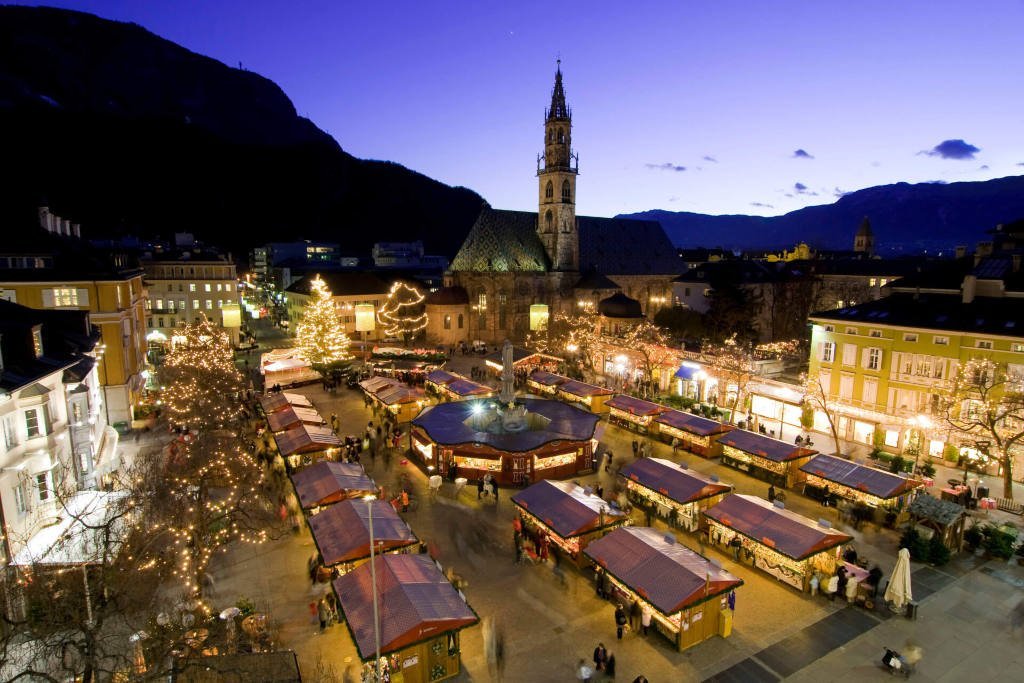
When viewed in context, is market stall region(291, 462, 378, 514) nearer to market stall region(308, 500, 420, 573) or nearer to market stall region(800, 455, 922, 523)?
market stall region(308, 500, 420, 573)

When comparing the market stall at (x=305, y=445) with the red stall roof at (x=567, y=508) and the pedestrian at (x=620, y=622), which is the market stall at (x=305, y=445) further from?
the pedestrian at (x=620, y=622)

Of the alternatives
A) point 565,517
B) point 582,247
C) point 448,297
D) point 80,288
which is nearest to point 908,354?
point 565,517

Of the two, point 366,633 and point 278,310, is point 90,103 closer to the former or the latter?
point 278,310

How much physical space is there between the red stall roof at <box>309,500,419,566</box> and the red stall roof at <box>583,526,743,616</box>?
6.41m

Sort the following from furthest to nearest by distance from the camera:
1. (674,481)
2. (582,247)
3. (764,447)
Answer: (582,247) < (764,447) < (674,481)

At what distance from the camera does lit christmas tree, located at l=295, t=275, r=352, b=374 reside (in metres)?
48.9

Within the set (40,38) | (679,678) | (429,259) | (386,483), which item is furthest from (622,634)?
(40,38)

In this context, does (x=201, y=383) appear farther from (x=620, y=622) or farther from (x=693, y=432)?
(x=620, y=622)

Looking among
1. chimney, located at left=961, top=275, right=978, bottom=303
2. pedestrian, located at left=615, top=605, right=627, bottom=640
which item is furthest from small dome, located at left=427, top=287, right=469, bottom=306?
pedestrian, located at left=615, top=605, right=627, bottom=640

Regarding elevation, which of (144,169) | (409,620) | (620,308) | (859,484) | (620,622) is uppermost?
(144,169)

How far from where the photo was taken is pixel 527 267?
70.8m

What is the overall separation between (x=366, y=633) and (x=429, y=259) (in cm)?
11966

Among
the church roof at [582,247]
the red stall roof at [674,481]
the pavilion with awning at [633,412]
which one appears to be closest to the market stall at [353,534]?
the red stall roof at [674,481]

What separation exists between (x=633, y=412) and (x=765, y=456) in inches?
368
